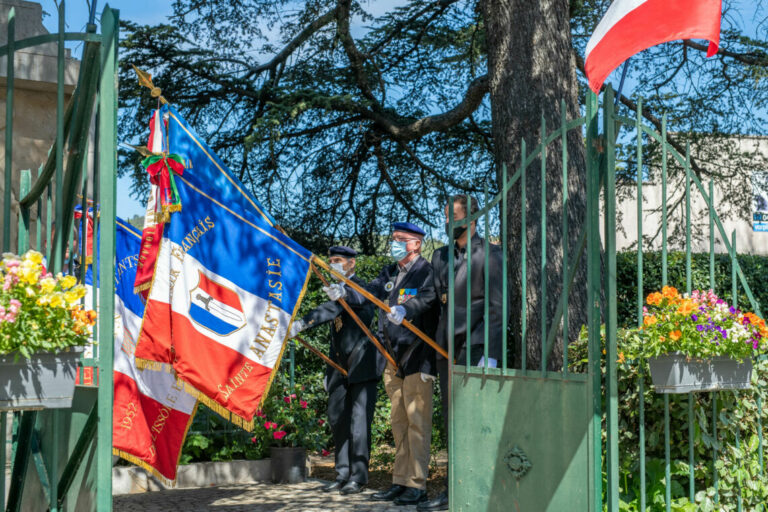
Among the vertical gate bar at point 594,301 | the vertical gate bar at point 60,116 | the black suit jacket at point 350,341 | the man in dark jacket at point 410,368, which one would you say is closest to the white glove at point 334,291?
the man in dark jacket at point 410,368

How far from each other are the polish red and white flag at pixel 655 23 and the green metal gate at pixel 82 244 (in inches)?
98.0

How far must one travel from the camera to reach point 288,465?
7473 mm

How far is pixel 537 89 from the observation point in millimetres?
7000

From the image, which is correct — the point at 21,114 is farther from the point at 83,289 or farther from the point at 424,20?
the point at 424,20

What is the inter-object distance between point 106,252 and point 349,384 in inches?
171

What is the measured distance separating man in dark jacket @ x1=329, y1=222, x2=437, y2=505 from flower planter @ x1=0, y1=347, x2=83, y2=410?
3.60 metres

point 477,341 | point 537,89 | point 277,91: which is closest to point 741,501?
point 477,341

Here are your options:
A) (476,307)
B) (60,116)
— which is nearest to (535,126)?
(476,307)

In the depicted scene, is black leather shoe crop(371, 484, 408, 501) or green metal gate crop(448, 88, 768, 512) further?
black leather shoe crop(371, 484, 408, 501)

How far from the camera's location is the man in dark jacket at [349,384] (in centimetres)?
696

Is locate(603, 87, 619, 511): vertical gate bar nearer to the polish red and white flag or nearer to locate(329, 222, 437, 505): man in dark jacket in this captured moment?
the polish red and white flag

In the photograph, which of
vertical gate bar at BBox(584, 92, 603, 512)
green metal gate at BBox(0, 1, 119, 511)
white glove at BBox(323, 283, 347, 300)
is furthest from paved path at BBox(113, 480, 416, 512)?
vertical gate bar at BBox(584, 92, 603, 512)

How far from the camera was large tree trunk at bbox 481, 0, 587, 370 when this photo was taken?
6.78 m

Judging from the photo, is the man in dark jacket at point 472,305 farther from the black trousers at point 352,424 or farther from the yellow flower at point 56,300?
the yellow flower at point 56,300
